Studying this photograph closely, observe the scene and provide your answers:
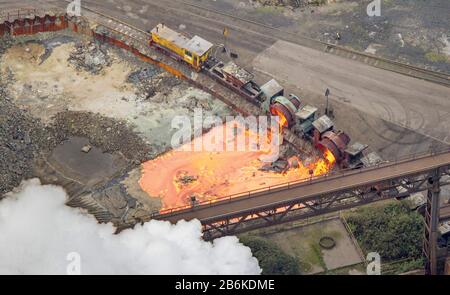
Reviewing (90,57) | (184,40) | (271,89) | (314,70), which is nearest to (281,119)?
(271,89)

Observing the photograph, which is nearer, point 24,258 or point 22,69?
point 24,258

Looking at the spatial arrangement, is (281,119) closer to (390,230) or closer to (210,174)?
(210,174)

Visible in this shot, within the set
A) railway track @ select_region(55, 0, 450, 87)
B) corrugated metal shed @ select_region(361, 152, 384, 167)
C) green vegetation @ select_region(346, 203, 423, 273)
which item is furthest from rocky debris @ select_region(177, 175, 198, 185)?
railway track @ select_region(55, 0, 450, 87)

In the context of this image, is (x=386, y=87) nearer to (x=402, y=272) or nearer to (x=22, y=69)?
(x=402, y=272)

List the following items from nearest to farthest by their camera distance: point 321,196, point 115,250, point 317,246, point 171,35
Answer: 1. point 115,250
2. point 321,196
3. point 317,246
4. point 171,35
